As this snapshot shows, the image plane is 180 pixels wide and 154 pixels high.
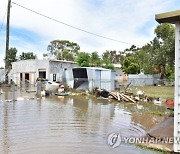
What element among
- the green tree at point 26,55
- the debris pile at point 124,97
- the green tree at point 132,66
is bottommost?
the debris pile at point 124,97

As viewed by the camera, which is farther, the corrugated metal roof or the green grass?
the green grass

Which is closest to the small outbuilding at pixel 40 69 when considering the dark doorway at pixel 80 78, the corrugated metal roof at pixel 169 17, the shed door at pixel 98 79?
the dark doorway at pixel 80 78

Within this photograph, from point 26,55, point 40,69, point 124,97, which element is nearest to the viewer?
point 124,97

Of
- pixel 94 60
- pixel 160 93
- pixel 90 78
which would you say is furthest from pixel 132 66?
pixel 90 78

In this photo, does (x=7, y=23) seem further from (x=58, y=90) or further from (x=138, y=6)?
(x=138, y=6)

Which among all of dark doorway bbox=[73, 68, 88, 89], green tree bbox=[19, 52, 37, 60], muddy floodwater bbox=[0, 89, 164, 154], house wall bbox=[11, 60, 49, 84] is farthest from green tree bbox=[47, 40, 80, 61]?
muddy floodwater bbox=[0, 89, 164, 154]

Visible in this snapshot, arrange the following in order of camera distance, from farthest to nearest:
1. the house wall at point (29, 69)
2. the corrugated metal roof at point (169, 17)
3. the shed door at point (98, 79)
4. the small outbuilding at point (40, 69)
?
the house wall at point (29, 69), the small outbuilding at point (40, 69), the shed door at point (98, 79), the corrugated metal roof at point (169, 17)

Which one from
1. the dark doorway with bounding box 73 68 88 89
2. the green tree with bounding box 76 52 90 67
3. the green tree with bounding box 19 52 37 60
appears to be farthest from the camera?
the green tree with bounding box 19 52 37 60

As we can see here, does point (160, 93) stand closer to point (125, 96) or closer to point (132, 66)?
point (125, 96)

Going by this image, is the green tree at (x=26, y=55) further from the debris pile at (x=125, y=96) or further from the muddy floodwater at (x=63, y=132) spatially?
the muddy floodwater at (x=63, y=132)

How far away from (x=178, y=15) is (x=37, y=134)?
5036 millimetres

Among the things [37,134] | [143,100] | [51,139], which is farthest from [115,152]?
[143,100]

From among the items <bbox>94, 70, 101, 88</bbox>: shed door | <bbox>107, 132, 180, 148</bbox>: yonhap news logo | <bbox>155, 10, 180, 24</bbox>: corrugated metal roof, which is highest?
<bbox>155, 10, 180, 24</bbox>: corrugated metal roof

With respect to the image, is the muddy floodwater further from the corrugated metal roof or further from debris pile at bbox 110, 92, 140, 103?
debris pile at bbox 110, 92, 140, 103
